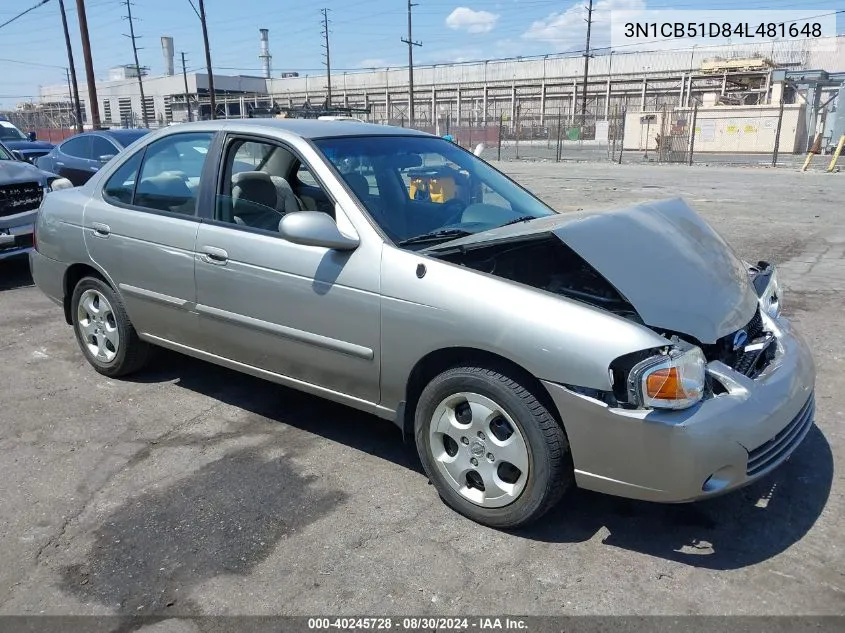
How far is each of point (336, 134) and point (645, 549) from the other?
8.73ft

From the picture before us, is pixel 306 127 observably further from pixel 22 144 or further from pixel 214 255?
pixel 22 144

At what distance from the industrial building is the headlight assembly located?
35.5 m

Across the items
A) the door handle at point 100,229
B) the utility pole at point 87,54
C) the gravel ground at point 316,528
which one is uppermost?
the utility pole at point 87,54

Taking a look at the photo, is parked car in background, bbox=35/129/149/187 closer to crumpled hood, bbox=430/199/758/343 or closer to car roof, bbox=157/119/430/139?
car roof, bbox=157/119/430/139

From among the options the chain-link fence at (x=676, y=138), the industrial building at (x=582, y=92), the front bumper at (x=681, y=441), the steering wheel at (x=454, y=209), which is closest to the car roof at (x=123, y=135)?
the steering wheel at (x=454, y=209)

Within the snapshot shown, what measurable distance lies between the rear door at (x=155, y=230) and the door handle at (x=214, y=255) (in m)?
0.12

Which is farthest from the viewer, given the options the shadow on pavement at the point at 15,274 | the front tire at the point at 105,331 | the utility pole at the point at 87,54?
the utility pole at the point at 87,54

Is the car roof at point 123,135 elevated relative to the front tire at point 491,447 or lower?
elevated

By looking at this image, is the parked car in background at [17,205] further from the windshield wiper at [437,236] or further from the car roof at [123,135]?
the windshield wiper at [437,236]

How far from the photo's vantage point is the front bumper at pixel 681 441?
250 centimetres

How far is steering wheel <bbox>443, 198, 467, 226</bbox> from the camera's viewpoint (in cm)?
366

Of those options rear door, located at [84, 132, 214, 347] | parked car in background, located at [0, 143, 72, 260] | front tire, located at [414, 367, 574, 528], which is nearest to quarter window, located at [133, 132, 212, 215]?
rear door, located at [84, 132, 214, 347]

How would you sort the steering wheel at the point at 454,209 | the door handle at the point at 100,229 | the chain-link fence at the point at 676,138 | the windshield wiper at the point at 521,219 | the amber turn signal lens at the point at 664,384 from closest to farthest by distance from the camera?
the amber turn signal lens at the point at 664,384 < the steering wheel at the point at 454,209 < the windshield wiper at the point at 521,219 < the door handle at the point at 100,229 < the chain-link fence at the point at 676,138

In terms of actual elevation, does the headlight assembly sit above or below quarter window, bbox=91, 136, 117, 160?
below
